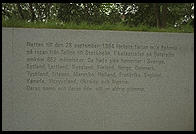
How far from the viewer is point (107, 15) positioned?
17.6 ft

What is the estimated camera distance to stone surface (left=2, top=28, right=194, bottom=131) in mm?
4633

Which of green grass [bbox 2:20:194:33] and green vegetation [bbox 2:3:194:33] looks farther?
green vegetation [bbox 2:3:194:33]

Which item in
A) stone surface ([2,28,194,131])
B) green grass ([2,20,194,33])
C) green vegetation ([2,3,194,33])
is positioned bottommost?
stone surface ([2,28,194,131])

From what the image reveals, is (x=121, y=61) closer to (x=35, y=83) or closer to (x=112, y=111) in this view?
(x=112, y=111)

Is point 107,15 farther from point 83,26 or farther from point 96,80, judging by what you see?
point 96,80

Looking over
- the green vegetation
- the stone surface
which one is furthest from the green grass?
the stone surface

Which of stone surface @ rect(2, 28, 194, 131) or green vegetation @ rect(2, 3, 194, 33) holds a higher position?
green vegetation @ rect(2, 3, 194, 33)

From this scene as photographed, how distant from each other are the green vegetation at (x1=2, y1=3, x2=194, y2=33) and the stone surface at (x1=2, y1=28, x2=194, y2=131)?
231mm

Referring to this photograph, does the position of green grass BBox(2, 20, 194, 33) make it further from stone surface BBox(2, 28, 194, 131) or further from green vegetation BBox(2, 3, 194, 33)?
stone surface BBox(2, 28, 194, 131)

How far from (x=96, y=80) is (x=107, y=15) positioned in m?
1.35

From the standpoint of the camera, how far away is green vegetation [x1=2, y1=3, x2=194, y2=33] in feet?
16.3

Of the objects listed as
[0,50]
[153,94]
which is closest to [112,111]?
[153,94]

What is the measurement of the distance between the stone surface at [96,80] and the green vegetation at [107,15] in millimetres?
231

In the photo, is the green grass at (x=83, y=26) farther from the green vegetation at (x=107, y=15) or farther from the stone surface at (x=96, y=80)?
the stone surface at (x=96, y=80)
